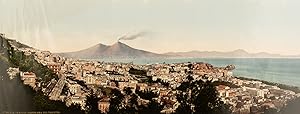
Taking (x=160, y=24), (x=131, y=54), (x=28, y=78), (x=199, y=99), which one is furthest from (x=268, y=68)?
(x=28, y=78)

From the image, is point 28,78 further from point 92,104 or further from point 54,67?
point 92,104

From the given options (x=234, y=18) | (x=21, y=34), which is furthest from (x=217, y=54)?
(x=21, y=34)

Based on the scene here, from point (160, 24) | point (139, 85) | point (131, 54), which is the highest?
point (160, 24)

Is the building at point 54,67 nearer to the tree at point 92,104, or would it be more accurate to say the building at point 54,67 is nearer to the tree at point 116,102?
the tree at point 92,104

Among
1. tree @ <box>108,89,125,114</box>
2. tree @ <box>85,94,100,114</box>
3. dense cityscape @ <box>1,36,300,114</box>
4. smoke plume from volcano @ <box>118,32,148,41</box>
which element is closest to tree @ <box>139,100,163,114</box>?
dense cityscape @ <box>1,36,300,114</box>

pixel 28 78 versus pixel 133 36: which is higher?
pixel 133 36

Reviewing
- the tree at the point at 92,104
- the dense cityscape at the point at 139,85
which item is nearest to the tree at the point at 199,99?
the dense cityscape at the point at 139,85

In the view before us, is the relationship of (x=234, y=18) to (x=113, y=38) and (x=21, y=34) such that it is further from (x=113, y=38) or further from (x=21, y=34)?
(x=21, y=34)
